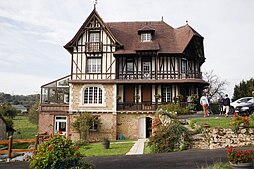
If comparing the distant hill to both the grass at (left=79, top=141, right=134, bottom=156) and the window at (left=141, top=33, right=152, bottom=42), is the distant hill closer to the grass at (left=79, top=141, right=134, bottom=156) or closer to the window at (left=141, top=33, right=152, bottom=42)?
the window at (left=141, top=33, right=152, bottom=42)

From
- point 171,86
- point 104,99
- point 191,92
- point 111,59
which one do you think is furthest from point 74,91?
point 191,92

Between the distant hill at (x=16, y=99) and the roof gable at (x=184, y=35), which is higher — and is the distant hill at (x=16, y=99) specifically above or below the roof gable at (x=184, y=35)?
below

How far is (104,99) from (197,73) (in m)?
9.72

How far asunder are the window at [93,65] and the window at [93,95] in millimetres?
1815

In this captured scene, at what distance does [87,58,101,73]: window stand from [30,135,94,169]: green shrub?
1713 centimetres

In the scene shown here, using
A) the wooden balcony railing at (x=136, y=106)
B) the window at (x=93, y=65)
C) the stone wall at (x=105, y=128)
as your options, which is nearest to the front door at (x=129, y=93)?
the wooden balcony railing at (x=136, y=106)

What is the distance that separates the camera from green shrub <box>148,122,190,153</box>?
40.4ft

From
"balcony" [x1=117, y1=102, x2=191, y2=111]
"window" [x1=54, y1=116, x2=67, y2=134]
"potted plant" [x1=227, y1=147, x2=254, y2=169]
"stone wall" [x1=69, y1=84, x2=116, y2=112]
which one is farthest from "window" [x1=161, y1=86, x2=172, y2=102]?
"potted plant" [x1=227, y1=147, x2=254, y2=169]

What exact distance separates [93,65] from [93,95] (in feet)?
9.94

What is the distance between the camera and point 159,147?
41.6 ft

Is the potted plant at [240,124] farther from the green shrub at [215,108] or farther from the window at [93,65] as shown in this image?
the window at [93,65]

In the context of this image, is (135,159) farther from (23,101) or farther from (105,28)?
(23,101)

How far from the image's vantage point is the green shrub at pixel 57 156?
6.47 meters

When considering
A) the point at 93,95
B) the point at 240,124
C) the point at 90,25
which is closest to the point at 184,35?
the point at 90,25
